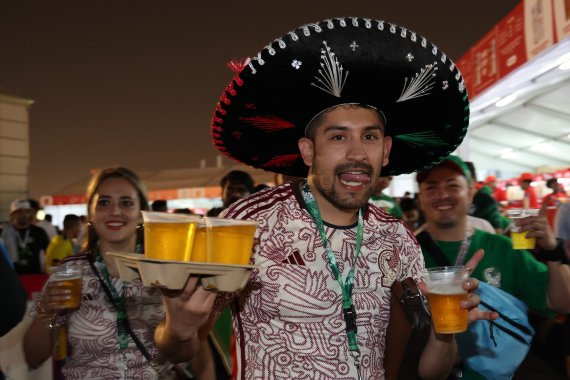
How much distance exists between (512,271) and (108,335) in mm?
2400

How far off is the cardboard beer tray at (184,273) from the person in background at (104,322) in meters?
1.64

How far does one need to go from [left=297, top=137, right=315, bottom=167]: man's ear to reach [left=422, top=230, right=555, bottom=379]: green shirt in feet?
4.81

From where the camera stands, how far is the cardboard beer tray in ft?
5.38

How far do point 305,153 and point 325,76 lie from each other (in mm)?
386

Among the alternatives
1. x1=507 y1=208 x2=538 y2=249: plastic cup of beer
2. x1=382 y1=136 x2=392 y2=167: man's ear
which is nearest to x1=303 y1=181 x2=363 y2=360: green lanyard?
x1=382 y1=136 x2=392 y2=167: man's ear

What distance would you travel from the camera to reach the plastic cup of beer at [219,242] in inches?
67.2

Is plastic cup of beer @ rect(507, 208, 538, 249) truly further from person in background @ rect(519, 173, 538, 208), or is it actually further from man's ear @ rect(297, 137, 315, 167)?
person in background @ rect(519, 173, 538, 208)

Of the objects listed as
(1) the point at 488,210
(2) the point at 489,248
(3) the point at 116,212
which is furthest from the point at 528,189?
(3) the point at 116,212

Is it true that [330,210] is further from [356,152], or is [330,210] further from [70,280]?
[70,280]

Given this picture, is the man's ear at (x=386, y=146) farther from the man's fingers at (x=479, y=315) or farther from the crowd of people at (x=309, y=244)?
the man's fingers at (x=479, y=315)

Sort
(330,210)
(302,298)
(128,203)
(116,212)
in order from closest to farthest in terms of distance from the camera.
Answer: (302,298) → (330,210) → (116,212) → (128,203)

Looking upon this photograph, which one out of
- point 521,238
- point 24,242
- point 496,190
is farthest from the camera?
point 496,190

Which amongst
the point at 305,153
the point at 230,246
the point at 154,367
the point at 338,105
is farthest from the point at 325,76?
the point at 154,367

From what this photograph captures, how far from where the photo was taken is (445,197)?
4020 millimetres
